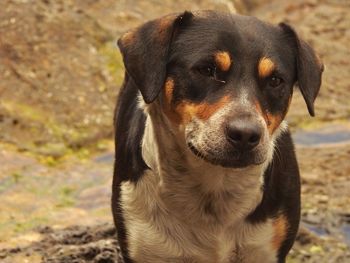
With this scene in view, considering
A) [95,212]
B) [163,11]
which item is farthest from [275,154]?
[163,11]

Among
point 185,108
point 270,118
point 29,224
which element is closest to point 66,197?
point 29,224

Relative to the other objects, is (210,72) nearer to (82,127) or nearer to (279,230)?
(279,230)

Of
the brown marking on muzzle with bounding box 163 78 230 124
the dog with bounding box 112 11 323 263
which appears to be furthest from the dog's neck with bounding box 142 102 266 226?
the brown marking on muzzle with bounding box 163 78 230 124

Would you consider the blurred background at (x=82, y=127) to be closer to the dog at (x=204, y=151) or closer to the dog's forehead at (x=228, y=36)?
the dog at (x=204, y=151)

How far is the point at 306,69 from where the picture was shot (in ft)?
12.8

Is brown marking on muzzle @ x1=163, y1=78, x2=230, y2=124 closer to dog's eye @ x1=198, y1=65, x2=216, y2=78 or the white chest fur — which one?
dog's eye @ x1=198, y1=65, x2=216, y2=78

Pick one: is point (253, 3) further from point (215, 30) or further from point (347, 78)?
point (215, 30)

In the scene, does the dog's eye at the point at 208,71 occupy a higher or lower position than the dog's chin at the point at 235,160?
higher

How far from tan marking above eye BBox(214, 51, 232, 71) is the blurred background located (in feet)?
5.40

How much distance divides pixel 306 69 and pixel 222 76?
499mm

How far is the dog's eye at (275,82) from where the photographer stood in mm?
3688

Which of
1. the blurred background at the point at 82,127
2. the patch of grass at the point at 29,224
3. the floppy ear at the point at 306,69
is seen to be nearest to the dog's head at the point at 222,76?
the floppy ear at the point at 306,69

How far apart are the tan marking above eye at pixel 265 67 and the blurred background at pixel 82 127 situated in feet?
5.48

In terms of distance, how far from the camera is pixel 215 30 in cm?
376
